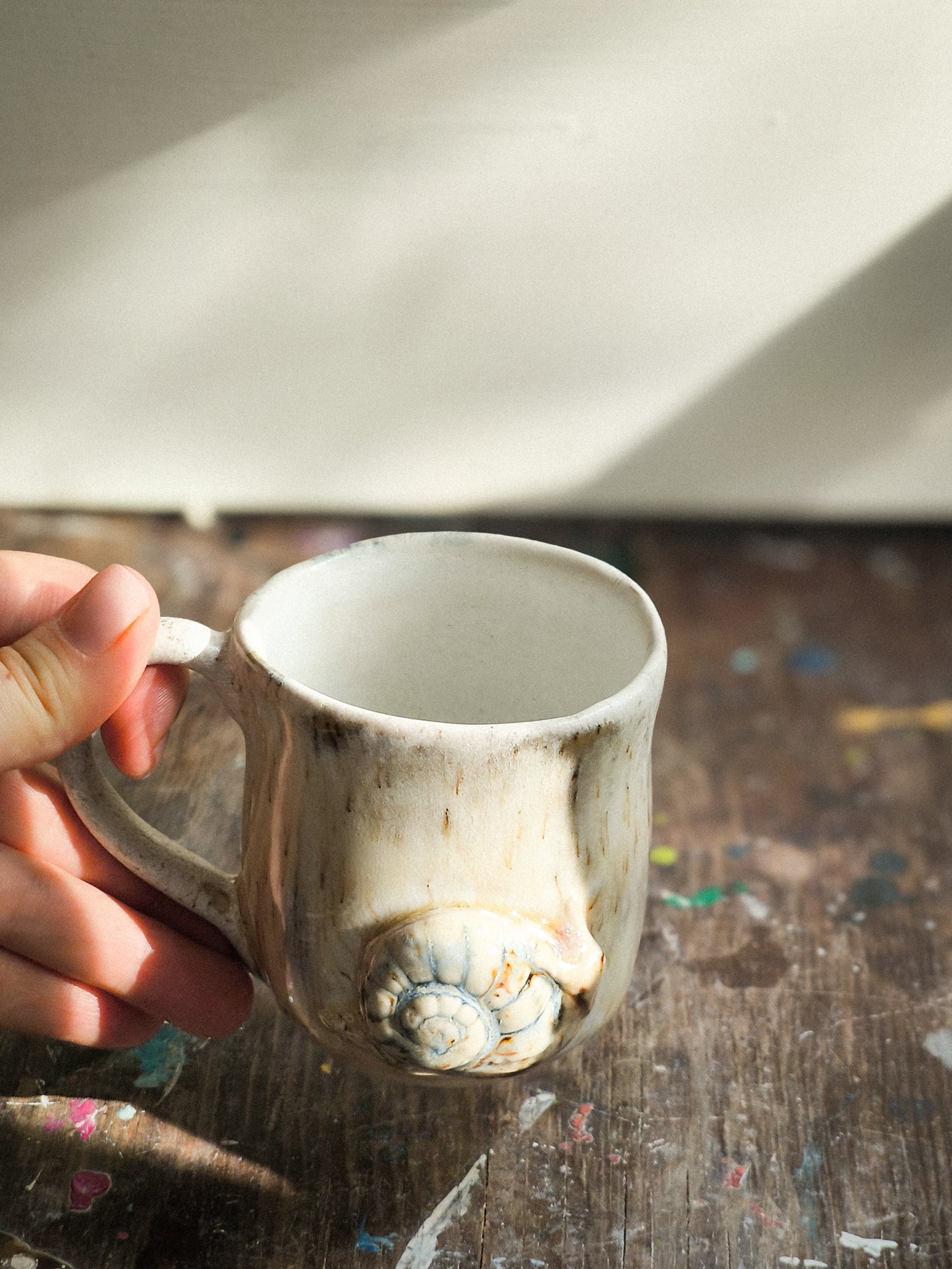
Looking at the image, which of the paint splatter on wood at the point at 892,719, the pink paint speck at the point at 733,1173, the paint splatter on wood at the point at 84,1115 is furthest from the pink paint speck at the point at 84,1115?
Result: the paint splatter on wood at the point at 892,719

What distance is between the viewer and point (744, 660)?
0.90 metres

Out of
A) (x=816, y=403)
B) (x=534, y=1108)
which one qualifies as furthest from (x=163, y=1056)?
(x=816, y=403)

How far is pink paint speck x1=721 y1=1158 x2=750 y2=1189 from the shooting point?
1.45ft

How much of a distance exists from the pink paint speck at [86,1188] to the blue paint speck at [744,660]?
58 centimetres

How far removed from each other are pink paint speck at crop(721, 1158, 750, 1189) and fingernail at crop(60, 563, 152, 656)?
29 cm

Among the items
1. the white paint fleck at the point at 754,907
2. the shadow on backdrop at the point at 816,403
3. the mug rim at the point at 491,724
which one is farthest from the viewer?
the shadow on backdrop at the point at 816,403

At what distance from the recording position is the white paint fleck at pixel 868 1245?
1.38 feet

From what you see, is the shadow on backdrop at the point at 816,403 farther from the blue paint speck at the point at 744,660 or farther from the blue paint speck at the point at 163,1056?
the blue paint speck at the point at 163,1056

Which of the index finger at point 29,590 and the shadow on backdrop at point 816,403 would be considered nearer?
the index finger at point 29,590

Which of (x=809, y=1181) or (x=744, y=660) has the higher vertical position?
(x=809, y=1181)

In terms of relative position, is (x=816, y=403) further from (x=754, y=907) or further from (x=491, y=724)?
(x=491, y=724)

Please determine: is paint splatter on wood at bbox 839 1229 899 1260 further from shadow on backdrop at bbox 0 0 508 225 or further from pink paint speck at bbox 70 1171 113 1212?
shadow on backdrop at bbox 0 0 508 225

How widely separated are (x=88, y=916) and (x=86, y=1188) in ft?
0.31

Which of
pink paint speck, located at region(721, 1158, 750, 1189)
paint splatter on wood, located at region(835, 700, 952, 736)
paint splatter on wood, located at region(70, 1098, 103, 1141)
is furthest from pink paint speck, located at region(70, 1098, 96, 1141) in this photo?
paint splatter on wood, located at region(835, 700, 952, 736)
